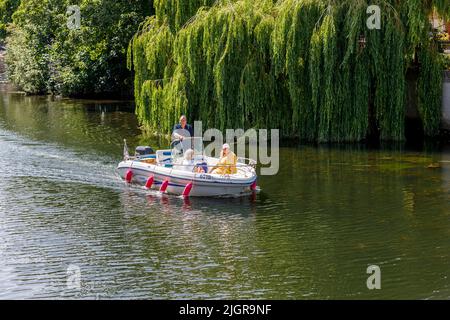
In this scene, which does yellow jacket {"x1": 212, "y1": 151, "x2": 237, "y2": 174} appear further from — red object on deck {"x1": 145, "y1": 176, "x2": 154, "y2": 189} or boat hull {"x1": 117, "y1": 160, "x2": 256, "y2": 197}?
red object on deck {"x1": 145, "y1": 176, "x2": 154, "y2": 189}

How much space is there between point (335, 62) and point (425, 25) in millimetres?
3573

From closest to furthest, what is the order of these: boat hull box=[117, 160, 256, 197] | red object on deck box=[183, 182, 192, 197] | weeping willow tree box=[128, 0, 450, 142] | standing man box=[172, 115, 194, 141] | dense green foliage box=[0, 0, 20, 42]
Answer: boat hull box=[117, 160, 256, 197], red object on deck box=[183, 182, 192, 197], standing man box=[172, 115, 194, 141], weeping willow tree box=[128, 0, 450, 142], dense green foliage box=[0, 0, 20, 42]

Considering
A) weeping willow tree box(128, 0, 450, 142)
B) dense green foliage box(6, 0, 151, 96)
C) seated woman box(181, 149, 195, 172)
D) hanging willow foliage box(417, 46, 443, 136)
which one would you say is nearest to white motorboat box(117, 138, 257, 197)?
seated woman box(181, 149, 195, 172)

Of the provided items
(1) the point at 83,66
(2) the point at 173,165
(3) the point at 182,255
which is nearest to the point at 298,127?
(2) the point at 173,165

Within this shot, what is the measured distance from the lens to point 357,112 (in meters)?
30.3

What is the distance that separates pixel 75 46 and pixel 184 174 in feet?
95.8

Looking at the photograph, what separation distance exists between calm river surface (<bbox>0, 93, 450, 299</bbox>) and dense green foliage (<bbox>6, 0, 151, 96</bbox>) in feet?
62.8

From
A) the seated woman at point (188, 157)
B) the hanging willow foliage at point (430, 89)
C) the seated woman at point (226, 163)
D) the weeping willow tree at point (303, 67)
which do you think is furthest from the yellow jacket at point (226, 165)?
the hanging willow foliage at point (430, 89)

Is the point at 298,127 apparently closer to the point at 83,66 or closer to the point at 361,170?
the point at 361,170

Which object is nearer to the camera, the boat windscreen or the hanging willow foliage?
Result: the boat windscreen

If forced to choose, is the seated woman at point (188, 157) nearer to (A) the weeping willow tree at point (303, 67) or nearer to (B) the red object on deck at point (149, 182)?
(B) the red object on deck at point (149, 182)

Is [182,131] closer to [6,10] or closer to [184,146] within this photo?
[184,146]

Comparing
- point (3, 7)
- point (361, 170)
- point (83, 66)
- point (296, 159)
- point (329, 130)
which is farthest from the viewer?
point (3, 7)

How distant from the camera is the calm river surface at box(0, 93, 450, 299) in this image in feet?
54.1
